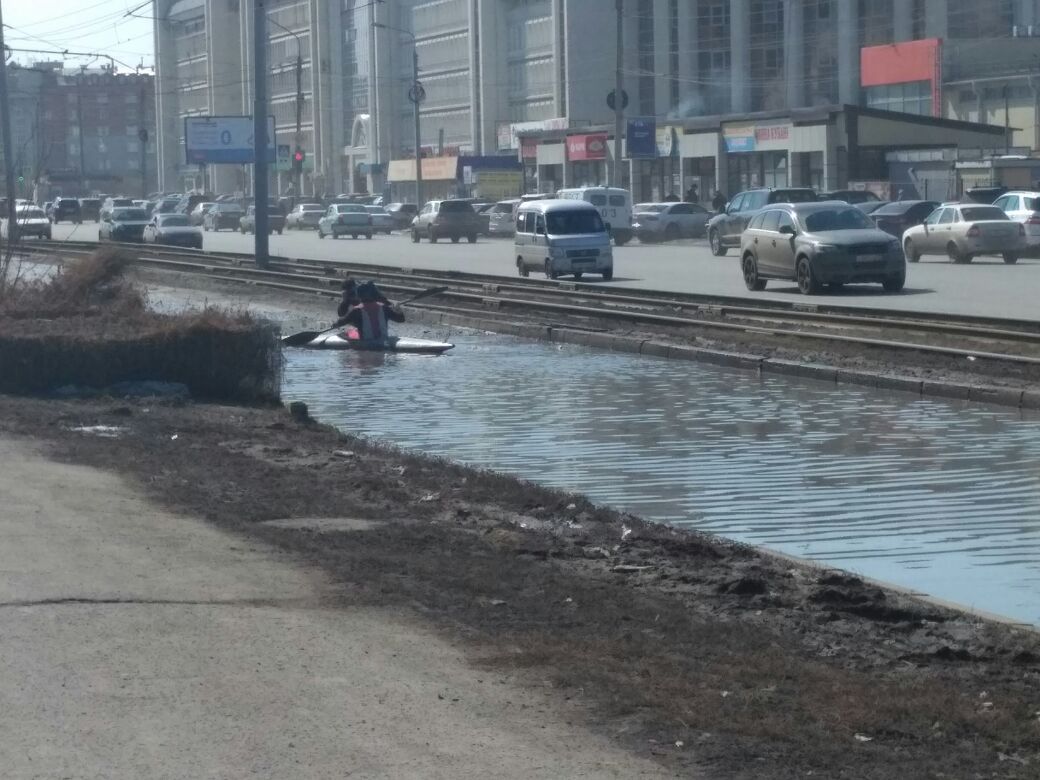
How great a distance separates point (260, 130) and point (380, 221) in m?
33.9

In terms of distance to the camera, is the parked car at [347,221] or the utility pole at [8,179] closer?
the utility pole at [8,179]

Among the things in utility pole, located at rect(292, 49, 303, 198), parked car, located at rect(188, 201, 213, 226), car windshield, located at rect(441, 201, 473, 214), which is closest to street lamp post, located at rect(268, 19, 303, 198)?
utility pole, located at rect(292, 49, 303, 198)

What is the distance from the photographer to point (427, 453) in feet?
44.2

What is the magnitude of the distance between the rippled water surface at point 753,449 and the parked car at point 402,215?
193ft

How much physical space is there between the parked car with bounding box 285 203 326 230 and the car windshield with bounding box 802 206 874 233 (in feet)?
187

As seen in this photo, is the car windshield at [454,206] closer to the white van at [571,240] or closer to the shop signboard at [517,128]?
the white van at [571,240]

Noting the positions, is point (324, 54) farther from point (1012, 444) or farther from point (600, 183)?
point (1012, 444)

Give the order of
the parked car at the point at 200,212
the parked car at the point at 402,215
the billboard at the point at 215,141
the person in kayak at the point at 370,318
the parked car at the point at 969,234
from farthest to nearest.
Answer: the parked car at the point at 200,212 < the billboard at the point at 215,141 < the parked car at the point at 402,215 < the parked car at the point at 969,234 < the person in kayak at the point at 370,318

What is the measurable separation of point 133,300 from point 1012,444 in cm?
1017

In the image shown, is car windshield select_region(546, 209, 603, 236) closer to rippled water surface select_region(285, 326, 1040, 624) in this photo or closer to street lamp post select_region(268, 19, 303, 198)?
rippled water surface select_region(285, 326, 1040, 624)

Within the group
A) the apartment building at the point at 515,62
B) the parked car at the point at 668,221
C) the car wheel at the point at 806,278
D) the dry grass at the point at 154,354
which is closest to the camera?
the dry grass at the point at 154,354

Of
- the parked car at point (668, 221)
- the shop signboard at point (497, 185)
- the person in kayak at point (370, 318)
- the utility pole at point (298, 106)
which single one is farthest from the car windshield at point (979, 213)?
the utility pole at point (298, 106)

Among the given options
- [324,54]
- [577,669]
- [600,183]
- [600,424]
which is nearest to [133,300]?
[600,424]

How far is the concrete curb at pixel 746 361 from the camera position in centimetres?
1595
